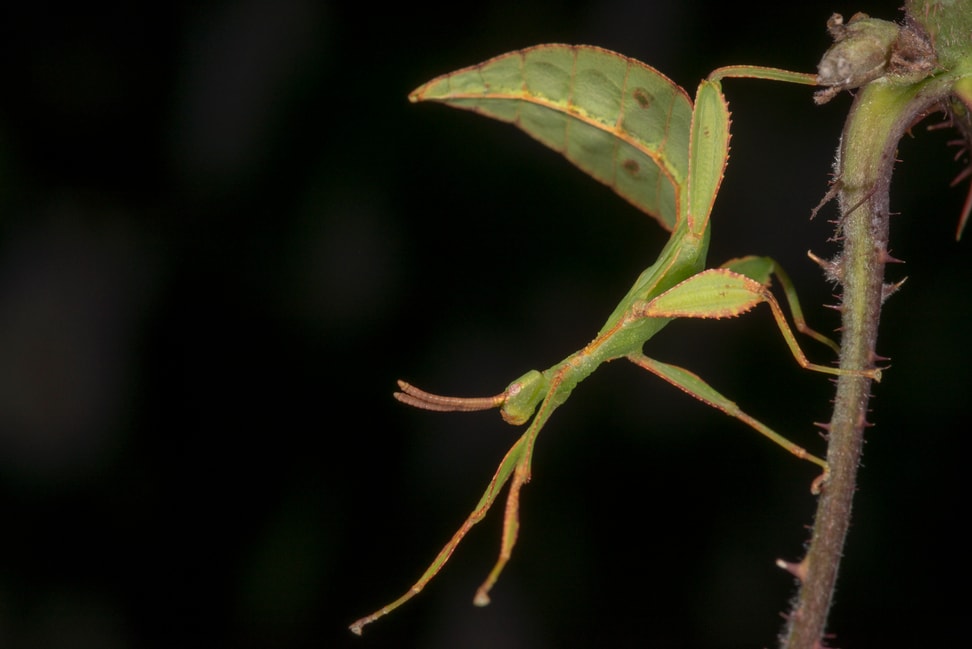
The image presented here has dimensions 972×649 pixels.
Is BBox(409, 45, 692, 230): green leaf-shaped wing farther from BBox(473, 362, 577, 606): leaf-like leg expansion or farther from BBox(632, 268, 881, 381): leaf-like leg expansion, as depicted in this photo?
BBox(473, 362, 577, 606): leaf-like leg expansion

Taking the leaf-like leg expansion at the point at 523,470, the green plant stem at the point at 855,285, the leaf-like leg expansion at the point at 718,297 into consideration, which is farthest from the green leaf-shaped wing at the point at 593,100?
the green plant stem at the point at 855,285

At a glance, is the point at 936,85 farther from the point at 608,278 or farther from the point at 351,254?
the point at 351,254

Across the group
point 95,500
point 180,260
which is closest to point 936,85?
point 180,260

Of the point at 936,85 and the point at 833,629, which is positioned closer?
the point at 936,85

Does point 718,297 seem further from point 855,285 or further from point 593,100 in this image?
point 593,100

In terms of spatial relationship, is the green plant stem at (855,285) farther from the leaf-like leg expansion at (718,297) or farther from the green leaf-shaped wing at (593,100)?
the green leaf-shaped wing at (593,100)
